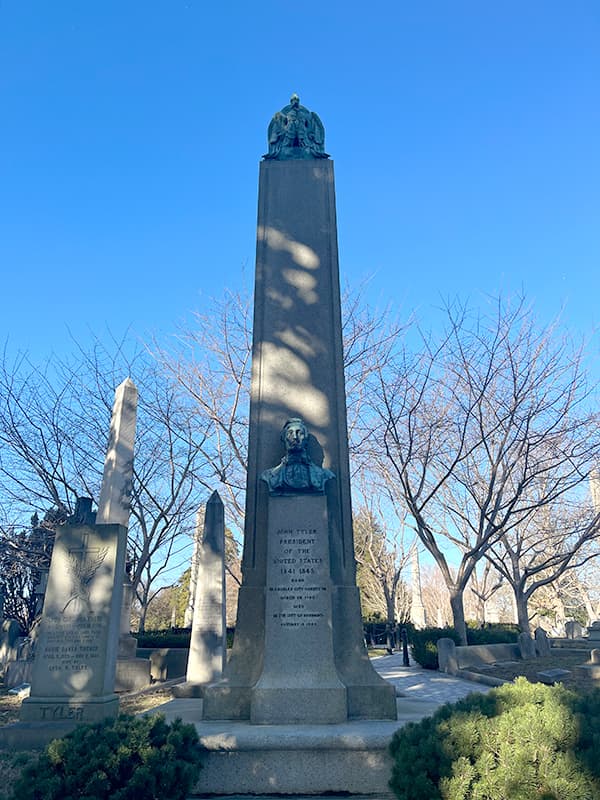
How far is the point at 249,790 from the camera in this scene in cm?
507

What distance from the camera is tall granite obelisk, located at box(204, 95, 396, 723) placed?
20.9 feet

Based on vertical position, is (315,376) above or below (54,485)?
below

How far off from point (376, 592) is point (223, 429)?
29116 millimetres

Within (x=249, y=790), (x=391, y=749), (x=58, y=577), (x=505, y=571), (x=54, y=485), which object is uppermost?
(x=54, y=485)

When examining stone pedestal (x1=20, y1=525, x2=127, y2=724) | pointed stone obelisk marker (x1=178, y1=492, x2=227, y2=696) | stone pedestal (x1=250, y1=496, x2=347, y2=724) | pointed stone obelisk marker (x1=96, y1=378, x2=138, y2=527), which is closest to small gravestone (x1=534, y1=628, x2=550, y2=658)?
pointed stone obelisk marker (x1=178, y1=492, x2=227, y2=696)

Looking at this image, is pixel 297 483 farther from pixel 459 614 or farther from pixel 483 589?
pixel 483 589

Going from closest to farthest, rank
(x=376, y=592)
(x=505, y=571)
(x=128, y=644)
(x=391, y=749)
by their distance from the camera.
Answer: (x=391, y=749), (x=128, y=644), (x=505, y=571), (x=376, y=592)

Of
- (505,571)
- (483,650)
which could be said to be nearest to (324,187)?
(483,650)

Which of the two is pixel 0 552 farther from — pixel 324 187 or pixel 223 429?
pixel 324 187

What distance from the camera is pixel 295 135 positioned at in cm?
986

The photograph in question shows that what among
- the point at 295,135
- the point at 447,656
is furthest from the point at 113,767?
the point at 447,656

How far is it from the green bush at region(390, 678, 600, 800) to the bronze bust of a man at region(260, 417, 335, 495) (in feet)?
11.5

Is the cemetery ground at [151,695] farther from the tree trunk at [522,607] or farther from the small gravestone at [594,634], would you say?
the tree trunk at [522,607]

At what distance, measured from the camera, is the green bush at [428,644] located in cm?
1931
